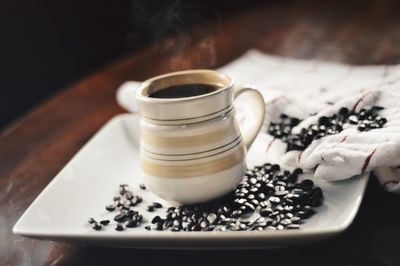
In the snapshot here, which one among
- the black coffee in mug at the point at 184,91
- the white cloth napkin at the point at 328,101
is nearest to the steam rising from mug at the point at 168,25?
the white cloth napkin at the point at 328,101

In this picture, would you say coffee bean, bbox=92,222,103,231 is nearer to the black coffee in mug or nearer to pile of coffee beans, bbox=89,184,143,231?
pile of coffee beans, bbox=89,184,143,231

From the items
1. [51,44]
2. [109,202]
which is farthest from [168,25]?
[51,44]

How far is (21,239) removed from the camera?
793mm

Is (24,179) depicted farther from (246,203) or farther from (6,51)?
(6,51)

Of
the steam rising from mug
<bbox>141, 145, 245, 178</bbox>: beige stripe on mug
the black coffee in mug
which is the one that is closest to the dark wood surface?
the steam rising from mug

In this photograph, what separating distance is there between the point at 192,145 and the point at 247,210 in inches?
4.9

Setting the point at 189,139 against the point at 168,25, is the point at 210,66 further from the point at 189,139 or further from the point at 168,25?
the point at 189,139

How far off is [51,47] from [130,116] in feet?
5.15

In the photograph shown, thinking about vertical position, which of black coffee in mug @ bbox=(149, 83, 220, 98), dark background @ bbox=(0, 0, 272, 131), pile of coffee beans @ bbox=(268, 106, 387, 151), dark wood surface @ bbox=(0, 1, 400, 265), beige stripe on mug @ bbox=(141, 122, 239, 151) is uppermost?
black coffee in mug @ bbox=(149, 83, 220, 98)

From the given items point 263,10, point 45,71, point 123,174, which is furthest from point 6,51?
point 123,174

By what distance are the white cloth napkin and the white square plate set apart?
35 millimetres

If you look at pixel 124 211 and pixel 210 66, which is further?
pixel 210 66

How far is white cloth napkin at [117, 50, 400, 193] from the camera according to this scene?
0.75 m

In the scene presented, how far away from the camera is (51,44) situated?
2.59 m
